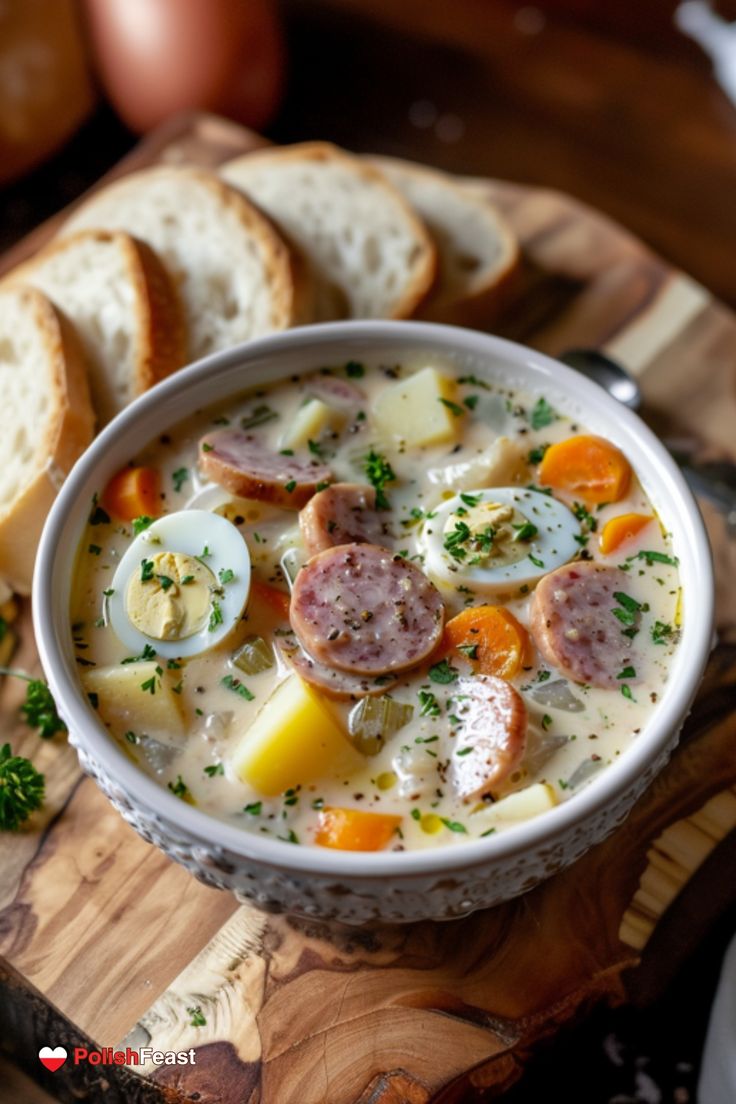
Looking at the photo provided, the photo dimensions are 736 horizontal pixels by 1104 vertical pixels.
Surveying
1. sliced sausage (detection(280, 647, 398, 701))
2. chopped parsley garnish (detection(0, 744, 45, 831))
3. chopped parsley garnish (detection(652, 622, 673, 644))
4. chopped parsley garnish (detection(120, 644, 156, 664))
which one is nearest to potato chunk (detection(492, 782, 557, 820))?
sliced sausage (detection(280, 647, 398, 701))

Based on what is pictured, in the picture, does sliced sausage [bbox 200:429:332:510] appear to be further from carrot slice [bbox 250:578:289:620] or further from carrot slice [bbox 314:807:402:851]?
carrot slice [bbox 314:807:402:851]

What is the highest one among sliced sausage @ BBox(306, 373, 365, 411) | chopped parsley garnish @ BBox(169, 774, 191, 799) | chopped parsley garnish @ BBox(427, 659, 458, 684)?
sliced sausage @ BBox(306, 373, 365, 411)

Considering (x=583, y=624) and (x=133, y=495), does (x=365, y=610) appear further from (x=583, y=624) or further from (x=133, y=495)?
(x=133, y=495)

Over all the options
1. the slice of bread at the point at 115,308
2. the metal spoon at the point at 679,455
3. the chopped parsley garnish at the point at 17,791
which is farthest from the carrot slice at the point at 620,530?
the chopped parsley garnish at the point at 17,791

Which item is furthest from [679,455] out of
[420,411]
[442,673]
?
[442,673]

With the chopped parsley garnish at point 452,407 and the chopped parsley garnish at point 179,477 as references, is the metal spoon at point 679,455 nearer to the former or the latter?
the chopped parsley garnish at point 452,407

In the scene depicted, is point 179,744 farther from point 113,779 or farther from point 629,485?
point 629,485
